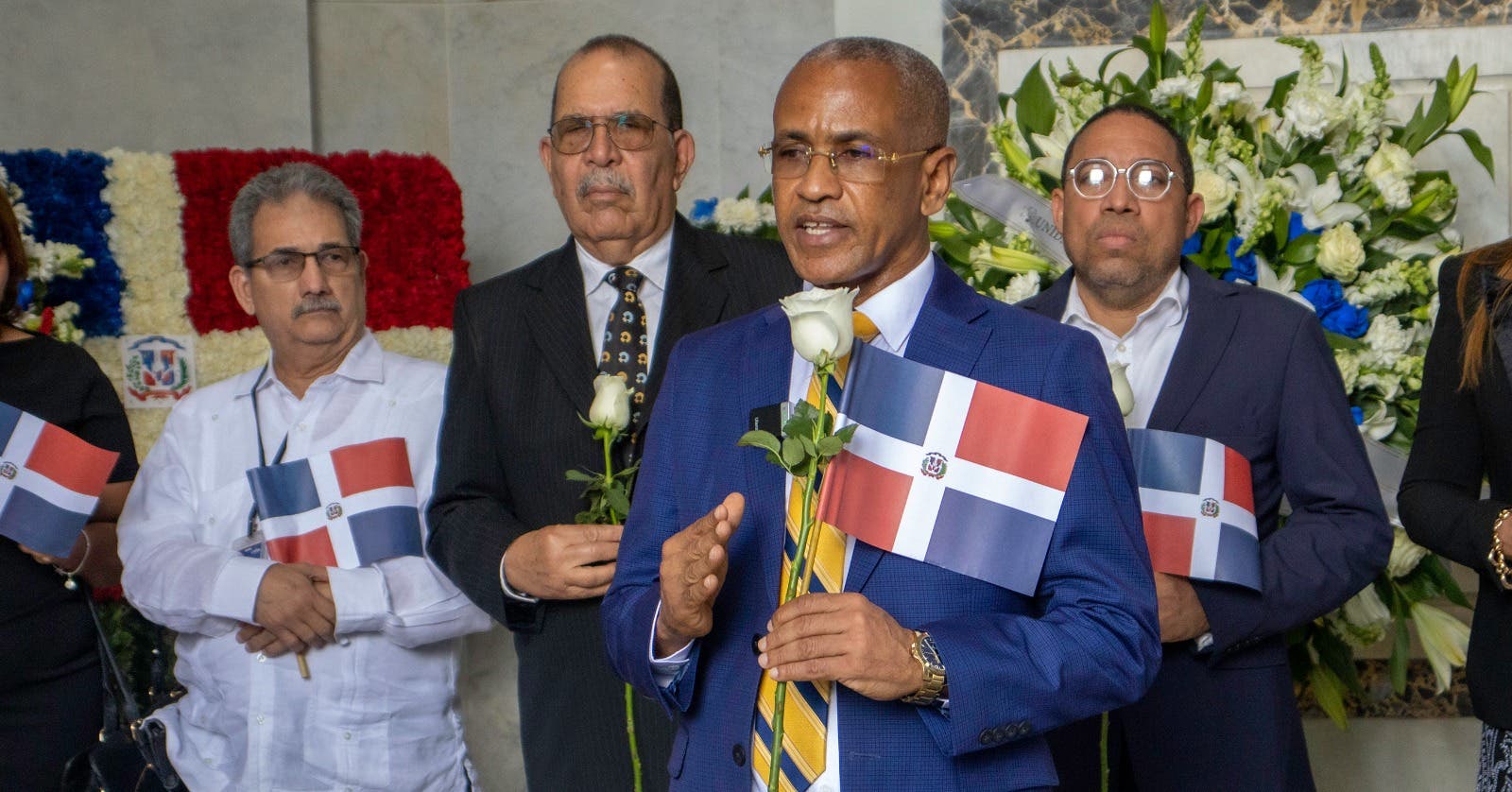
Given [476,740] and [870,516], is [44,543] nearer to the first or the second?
[870,516]

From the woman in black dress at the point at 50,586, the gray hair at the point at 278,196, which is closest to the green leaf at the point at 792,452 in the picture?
the gray hair at the point at 278,196

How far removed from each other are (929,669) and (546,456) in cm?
117

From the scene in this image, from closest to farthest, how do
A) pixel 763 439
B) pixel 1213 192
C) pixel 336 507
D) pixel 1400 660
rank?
pixel 763 439
pixel 336 507
pixel 1213 192
pixel 1400 660

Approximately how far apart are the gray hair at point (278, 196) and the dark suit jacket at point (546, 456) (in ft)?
1.48

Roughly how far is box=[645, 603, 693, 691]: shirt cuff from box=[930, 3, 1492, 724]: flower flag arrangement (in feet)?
6.12

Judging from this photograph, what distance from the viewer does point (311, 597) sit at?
9.18 feet

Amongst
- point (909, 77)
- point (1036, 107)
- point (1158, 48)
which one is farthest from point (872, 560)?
point (1158, 48)

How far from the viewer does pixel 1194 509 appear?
2.58 meters

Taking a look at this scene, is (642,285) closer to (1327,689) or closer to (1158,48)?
(1158,48)

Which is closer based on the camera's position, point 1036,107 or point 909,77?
point 909,77

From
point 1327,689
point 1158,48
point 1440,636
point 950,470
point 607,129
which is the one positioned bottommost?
point 1327,689

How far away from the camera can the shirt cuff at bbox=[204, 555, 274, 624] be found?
9.21 ft

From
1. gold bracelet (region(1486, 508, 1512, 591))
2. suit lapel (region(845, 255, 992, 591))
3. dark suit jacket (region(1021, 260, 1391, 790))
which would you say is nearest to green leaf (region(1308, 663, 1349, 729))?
dark suit jacket (region(1021, 260, 1391, 790))

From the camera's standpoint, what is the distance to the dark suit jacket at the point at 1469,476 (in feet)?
7.84
